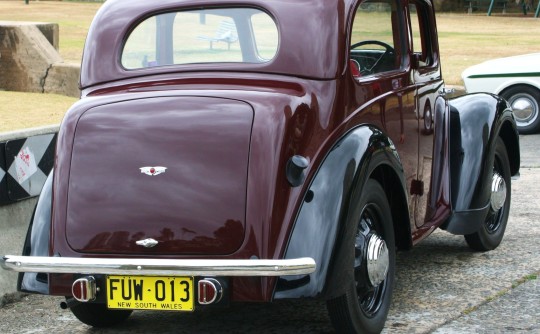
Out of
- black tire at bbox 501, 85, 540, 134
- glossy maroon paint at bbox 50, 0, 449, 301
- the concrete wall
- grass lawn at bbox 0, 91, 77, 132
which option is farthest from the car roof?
the concrete wall

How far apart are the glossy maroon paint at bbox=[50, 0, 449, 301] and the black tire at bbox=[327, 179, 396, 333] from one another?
1.14 ft

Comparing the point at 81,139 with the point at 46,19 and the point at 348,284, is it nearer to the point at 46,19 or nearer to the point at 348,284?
the point at 348,284

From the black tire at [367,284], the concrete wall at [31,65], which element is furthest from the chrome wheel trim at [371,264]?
the concrete wall at [31,65]

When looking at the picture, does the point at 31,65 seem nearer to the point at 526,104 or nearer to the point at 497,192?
the point at 526,104

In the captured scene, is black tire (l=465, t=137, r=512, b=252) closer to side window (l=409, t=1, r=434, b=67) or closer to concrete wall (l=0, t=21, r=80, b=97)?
side window (l=409, t=1, r=434, b=67)

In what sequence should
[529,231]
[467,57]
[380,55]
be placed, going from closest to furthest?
[380,55]
[529,231]
[467,57]

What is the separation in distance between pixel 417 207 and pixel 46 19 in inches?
1147

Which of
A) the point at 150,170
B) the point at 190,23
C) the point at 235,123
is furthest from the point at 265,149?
the point at 190,23

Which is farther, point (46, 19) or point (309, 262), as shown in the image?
point (46, 19)

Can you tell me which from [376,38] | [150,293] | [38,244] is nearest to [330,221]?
[150,293]

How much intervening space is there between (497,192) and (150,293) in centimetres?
293

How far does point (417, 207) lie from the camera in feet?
19.1

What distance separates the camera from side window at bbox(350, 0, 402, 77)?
215 inches

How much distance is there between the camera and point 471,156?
619 centimetres
